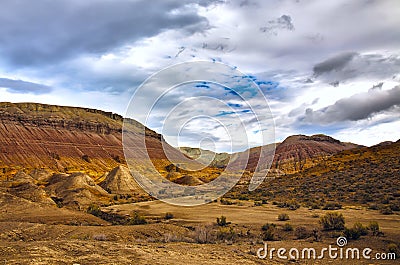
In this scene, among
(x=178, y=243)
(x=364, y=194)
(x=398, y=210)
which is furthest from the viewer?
(x=364, y=194)

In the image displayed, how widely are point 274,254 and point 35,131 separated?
4721 inches

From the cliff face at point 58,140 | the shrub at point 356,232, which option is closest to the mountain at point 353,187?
the shrub at point 356,232

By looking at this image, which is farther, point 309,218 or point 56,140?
point 56,140

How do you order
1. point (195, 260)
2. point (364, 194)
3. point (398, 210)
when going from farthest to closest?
point (364, 194) < point (398, 210) < point (195, 260)

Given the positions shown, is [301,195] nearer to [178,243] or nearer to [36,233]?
[178,243]

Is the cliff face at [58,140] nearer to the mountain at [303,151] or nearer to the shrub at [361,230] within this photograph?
the mountain at [303,151]

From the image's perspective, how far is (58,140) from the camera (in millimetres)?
114062

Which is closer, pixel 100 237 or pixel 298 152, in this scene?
pixel 100 237

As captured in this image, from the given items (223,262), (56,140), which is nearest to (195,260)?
(223,262)

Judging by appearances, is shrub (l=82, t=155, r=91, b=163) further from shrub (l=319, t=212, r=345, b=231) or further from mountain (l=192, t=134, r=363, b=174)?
shrub (l=319, t=212, r=345, b=231)

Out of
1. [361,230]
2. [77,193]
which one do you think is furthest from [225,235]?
[77,193]

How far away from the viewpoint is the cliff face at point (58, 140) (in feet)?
314

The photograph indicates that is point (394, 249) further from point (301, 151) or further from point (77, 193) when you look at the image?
point (301, 151)

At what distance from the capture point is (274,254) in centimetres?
1073
